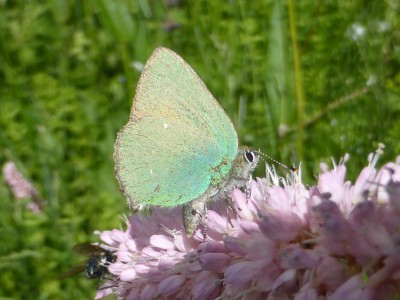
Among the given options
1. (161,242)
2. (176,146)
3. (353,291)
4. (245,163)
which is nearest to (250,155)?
(245,163)

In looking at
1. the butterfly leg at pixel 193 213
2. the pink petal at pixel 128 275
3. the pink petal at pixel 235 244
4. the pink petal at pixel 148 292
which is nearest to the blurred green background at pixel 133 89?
the butterfly leg at pixel 193 213

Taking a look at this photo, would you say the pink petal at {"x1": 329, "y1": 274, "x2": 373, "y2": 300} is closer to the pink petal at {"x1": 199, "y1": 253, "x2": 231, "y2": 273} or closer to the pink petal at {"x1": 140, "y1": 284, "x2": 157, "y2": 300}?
the pink petal at {"x1": 199, "y1": 253, "x2": 231, "y2": 273}

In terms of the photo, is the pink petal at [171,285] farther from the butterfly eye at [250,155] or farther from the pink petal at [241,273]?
the butterfly eye at [250,155]

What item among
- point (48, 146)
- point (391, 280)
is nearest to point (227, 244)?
point (391, 280)

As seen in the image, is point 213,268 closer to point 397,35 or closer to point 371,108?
point 371,108

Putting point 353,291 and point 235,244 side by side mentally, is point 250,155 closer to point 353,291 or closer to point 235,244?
point 235,244

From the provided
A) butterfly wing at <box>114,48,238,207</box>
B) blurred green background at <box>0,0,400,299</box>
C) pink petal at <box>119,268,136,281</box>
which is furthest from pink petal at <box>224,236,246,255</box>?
blurred green background at <box>0,0,400,299</box>
